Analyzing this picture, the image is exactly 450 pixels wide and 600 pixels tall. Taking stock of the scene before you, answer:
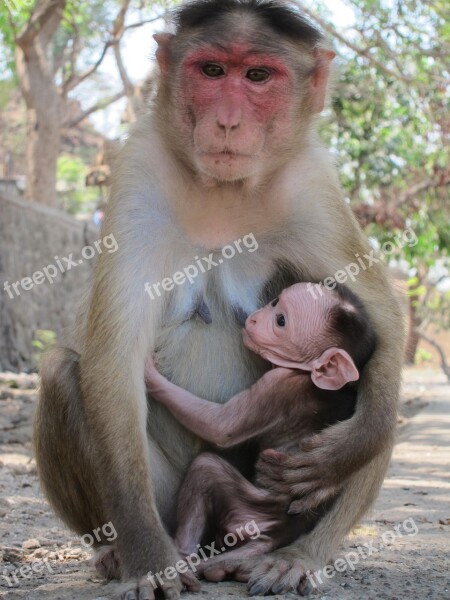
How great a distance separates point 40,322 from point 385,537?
8615mm

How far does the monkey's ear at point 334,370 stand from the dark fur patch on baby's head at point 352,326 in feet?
0.43

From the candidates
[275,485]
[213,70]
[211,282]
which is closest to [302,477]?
[275,485]

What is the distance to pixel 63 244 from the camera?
13.0 m

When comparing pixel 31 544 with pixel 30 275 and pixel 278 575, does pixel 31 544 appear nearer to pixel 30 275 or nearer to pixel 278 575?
pixel 278 575

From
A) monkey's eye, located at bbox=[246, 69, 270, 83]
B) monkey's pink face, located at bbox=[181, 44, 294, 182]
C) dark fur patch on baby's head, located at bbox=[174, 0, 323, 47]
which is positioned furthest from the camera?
dark fur patch on baby's head, located at bbox=[174, 0, 323, 47]

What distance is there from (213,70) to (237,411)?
144 cm

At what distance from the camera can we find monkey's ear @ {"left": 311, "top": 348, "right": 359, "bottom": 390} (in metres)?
3.60

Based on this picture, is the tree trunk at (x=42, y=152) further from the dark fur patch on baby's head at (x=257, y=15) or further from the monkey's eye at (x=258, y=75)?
the monkey's eye at (x=258, y=75)

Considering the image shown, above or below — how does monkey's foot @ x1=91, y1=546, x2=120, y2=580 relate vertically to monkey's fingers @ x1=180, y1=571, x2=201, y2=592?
below

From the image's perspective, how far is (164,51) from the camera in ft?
13.4

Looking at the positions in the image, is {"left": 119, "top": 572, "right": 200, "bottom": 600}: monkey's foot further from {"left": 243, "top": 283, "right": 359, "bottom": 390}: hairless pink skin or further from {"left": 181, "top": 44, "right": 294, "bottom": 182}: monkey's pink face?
{"left": 181, "top": 44, "right": 294, "bottom": 182}: monkey's pink face

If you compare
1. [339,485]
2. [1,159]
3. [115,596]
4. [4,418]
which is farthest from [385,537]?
[1,159]

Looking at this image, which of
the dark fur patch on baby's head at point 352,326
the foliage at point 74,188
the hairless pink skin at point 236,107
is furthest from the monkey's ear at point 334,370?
the foliage at point 74,188

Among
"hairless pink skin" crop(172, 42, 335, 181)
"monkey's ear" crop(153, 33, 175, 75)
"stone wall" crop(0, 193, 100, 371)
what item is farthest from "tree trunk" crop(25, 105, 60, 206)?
"hairless pink skin" crop(172, 42, 335, 181)
